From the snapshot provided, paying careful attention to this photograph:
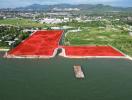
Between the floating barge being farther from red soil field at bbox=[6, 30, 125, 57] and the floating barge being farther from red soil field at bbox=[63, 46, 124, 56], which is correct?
red soil field at bbox=[63, 46, 124, 56]

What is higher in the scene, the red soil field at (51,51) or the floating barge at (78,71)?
the floating barge at (78,71)

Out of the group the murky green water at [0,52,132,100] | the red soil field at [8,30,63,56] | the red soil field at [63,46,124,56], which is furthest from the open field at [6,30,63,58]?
the murky green water at [0,52,132,100]

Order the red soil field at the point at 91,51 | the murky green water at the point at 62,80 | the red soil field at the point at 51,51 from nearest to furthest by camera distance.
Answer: the murky green water at the point at 62,80, the red soil field at the point at 51,51, the red soil field at the point at 91,51

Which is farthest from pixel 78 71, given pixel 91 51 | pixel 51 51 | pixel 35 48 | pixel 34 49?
pixel 35 48

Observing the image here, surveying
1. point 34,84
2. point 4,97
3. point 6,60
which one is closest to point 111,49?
point 6,60

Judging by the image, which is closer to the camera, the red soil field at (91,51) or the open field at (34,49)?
the open field at (34,49)

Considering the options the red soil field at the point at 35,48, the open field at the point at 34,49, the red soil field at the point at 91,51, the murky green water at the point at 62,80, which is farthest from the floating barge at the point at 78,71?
A: the red soil field at the point at 35,48

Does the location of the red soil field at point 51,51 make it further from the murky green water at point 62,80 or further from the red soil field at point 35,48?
the murky green water at point 62,80
